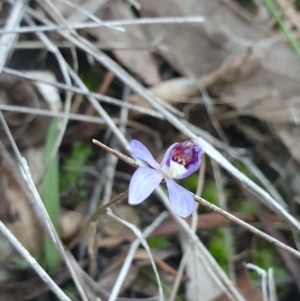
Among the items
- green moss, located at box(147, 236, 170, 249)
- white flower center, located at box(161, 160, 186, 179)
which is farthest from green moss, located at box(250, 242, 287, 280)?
white flower center, located at box(161, 160, 186, 179)

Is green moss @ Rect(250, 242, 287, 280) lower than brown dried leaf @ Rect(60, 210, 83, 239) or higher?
lower

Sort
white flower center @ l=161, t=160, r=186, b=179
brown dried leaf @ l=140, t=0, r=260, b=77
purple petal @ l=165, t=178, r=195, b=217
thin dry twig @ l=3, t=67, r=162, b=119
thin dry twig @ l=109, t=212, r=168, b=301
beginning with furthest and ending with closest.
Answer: brown dried leaf @ l=140, t=0, r=260, b=77, thin dry twig @ l=3, t=67, r=162, b=119, thin dry twig @ l=109, t=212, r=168, b=301, white flower center @ l=161, t=160, r=186, b=179, purple petal @ l=165, t=178, r=195, b=217

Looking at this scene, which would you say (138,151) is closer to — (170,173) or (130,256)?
(170,173)

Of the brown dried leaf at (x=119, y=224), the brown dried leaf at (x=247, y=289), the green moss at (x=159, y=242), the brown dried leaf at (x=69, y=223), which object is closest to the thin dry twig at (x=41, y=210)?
the brown dried leaf at (x=69, y=223)

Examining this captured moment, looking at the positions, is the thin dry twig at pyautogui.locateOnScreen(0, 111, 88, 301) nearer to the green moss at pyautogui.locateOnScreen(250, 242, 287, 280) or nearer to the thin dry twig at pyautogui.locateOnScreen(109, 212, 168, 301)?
the thin dry twig at pyautogui.locateOnScreen(109, 212, 168, 301)

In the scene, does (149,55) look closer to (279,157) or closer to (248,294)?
(279,157)

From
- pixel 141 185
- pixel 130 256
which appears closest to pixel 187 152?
pixel 141 185

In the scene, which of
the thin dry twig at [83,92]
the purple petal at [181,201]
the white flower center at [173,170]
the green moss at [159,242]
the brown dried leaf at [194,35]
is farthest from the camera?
the brown dried leaf at [194,35]

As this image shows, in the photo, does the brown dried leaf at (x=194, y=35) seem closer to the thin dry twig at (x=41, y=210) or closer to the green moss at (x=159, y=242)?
the green moss at (x=159, y=242)
